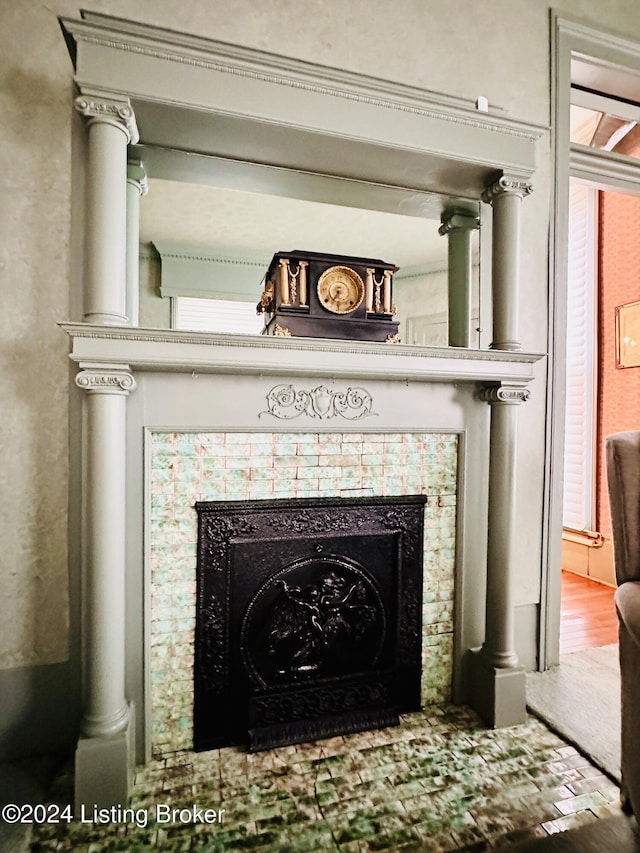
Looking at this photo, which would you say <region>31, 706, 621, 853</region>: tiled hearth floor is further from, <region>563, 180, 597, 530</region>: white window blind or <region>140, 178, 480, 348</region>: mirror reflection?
<region>563, 180, 597, 530</region>: white window blind

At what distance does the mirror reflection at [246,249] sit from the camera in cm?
171

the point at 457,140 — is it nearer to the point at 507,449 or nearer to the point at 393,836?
the point at 507,449

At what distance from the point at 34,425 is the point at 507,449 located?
1.81 meters

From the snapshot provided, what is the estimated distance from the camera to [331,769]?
5.23 feet

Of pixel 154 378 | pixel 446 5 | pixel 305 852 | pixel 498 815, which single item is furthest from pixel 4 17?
pixel 498 815

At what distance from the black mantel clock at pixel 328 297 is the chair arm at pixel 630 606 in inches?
45.7

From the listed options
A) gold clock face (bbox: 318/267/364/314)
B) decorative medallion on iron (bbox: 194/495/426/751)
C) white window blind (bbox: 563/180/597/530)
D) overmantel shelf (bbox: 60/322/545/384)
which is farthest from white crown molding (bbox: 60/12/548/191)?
white window blind (bbox: 563/180/597/530)

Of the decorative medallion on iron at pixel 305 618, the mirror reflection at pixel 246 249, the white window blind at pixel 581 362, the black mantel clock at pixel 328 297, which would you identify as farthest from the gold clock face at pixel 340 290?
the white window blind at pixel 581 362

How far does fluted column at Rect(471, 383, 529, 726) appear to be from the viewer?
1.87 meters

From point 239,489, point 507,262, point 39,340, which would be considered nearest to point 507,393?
point 507,262

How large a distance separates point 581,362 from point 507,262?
A: 2363 mm

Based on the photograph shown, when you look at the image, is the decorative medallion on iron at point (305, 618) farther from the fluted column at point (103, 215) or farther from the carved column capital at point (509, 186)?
the carved column capital at point (509, 186)

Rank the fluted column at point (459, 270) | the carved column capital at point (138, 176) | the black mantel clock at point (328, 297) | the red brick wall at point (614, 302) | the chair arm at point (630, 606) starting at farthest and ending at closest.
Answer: the red brick wall at point (614, 302)
the fluted column at point (459, 270)
the black mantel clock at point (328, 297)
the carved column capital at point (138, 176)
the chair arm at point (630, 606)

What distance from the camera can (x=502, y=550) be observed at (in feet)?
6.21
